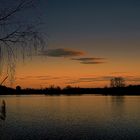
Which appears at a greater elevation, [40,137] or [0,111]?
[0,111]

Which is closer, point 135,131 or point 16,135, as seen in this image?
point 16,135

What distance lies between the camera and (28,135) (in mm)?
25703

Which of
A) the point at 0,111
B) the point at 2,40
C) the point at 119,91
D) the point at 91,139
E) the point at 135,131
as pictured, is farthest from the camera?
the point at 119,91

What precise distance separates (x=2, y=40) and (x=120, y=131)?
23982mm

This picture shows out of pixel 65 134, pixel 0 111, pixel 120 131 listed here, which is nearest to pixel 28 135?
pixel 65 134

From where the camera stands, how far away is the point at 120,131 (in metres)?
A: 27.7

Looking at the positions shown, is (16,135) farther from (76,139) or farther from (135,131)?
(135,131)

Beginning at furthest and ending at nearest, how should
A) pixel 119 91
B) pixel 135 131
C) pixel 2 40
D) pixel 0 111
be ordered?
pixel 119 91 → pixel 135 131 → pixel 0 111 → pixel 2 40

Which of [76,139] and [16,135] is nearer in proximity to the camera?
[76,139]

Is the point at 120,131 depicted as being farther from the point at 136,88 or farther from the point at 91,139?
the point at 136,88

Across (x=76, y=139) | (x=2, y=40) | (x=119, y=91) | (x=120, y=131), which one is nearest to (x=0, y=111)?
(x=2, y=40)

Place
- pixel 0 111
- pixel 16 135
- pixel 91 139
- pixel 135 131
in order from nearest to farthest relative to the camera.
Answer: pixel 0 111
pixel 91 139
pixel 16 135
pixel 135 131

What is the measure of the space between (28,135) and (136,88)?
16180 centimetres

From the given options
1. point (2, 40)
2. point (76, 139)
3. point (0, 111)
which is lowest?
point (76, 139)
